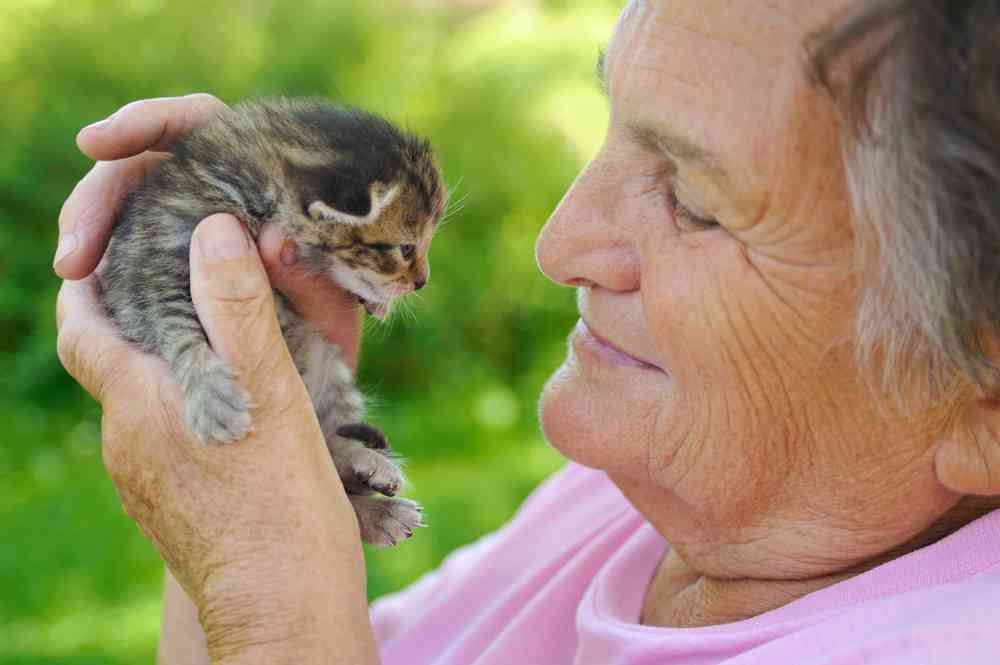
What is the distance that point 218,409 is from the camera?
1.86 m

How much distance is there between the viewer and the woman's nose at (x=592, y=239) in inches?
72.2

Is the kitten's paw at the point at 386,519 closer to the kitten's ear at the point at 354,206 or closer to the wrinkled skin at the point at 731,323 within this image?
the wrinkled skin at the point at 731,323

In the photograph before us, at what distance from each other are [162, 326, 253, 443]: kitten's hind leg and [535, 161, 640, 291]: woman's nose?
1.85 ft

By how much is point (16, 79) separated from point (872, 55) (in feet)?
19.9

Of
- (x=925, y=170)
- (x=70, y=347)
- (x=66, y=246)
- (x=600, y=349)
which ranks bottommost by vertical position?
(x=600, y=349)

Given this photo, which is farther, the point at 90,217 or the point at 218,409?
the point at 90,217

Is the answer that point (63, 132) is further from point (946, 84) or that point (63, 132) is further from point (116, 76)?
point (946, 84)

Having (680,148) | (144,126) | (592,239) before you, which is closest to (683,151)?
(680,148)

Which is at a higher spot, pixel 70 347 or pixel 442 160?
pixel 70 347

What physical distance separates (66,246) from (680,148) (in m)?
1.24

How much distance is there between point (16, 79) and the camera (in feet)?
21.2

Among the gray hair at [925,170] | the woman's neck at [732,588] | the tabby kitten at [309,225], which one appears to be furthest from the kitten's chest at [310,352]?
the gray hair at [925,170]

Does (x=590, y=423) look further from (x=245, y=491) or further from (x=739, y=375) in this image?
(x=245, y=491)

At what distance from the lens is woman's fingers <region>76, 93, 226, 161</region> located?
2.22m
